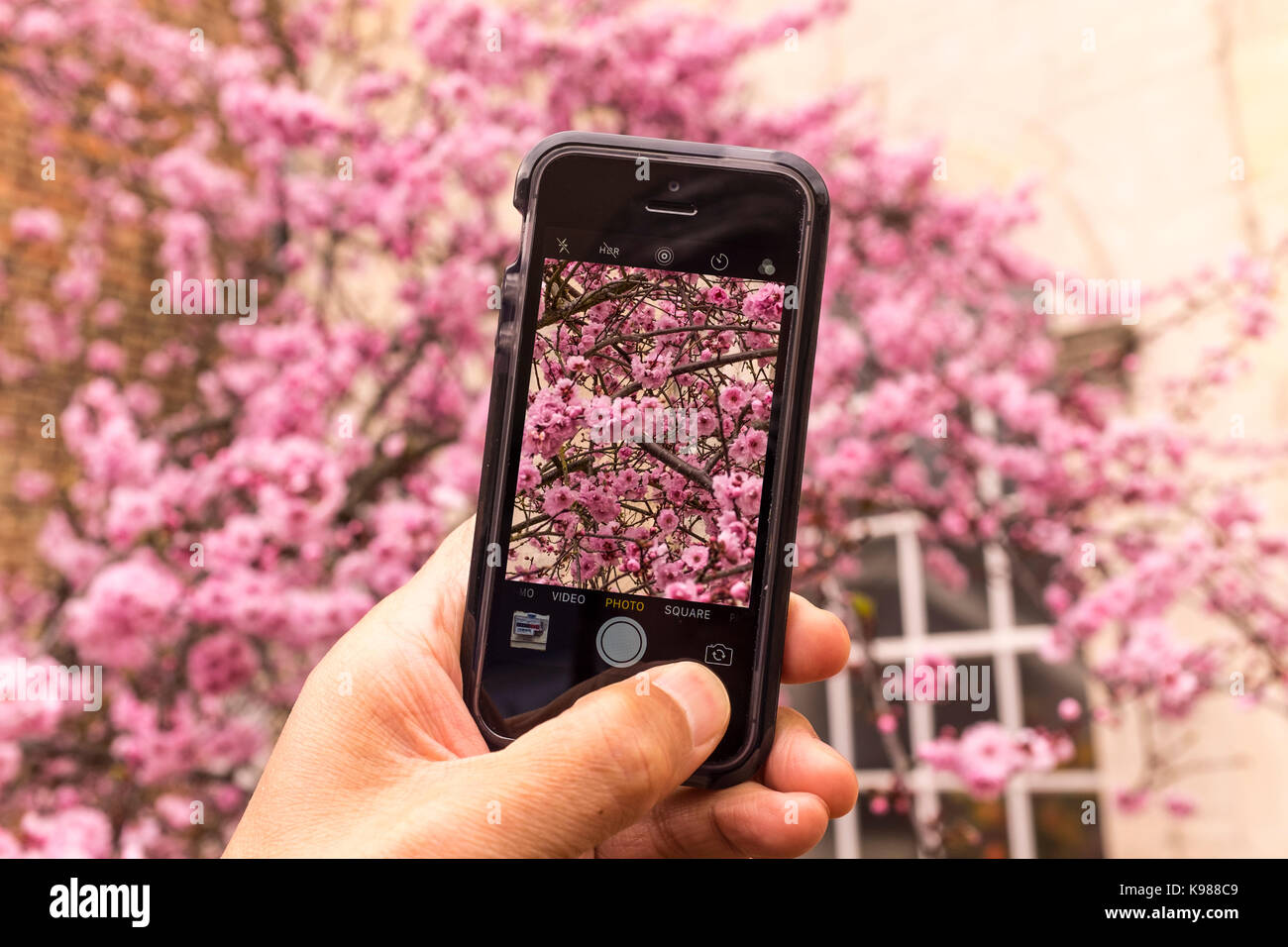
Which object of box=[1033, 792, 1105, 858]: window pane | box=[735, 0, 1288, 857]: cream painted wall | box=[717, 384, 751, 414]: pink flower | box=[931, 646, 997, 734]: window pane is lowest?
box=[1033, 792, 1105, 858]: window pane

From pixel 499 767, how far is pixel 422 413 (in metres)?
2.50

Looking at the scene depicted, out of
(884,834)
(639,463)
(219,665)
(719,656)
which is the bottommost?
(884,834)

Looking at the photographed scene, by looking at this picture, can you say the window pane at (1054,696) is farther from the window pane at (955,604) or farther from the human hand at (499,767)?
the human hand at (499,767)

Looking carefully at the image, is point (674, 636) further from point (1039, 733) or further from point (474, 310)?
point (474, 310)

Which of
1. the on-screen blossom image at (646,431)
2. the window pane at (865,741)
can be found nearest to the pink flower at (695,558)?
the on-screen blossom image at (646,431)

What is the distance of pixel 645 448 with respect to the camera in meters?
1.16

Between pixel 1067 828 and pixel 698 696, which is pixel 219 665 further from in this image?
pixel 1067 828

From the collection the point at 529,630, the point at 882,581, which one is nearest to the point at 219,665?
the point at 529,630

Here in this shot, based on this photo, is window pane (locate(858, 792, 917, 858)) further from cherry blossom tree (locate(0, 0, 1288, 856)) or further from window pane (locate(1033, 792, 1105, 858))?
cherry blossom tree (locate(0, 0, 1288, 856))

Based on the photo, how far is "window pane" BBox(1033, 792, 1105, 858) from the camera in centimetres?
315

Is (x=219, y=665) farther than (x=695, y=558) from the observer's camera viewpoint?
Yes

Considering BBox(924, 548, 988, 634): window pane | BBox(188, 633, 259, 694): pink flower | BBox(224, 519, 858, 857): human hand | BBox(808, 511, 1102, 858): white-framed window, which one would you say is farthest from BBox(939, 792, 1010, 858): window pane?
BBox(188, 633, 259, 694): pink flower

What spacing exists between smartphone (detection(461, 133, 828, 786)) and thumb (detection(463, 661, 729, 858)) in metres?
0.13

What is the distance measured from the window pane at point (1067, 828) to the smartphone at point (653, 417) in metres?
2.58
